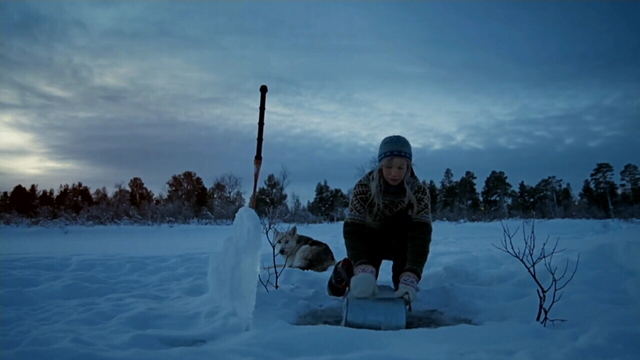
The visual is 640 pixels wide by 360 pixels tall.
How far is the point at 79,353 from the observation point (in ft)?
5.56

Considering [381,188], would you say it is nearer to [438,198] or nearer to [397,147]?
[397,147]

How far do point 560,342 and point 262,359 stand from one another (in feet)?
5.12

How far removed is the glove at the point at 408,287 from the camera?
2424 millimetres

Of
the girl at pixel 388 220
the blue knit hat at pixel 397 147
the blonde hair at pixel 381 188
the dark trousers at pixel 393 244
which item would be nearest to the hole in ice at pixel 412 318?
the girl at pixel 388 220

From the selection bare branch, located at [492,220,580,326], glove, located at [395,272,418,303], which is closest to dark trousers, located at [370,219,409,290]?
glove, located at [395,272,418,303]

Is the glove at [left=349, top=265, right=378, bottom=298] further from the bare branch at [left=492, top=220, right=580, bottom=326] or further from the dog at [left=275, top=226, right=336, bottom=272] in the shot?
the dog at [left=275, top=226, right=336, bottom=272]

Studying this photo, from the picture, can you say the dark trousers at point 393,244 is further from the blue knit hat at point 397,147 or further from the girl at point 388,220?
the blue knit hat at point 397,147

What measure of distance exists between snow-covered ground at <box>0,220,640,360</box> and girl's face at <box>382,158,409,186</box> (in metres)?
1.08

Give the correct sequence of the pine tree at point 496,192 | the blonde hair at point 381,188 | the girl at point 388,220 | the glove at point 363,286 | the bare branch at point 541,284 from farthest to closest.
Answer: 1. the pine tree at point 496,192
2. the blonde hair at point 381,188
3. the girl at point 388,220
4. the glove at point 363,286
5. the bare branch at point 541,284

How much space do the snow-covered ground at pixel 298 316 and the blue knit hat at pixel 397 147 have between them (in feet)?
4.16

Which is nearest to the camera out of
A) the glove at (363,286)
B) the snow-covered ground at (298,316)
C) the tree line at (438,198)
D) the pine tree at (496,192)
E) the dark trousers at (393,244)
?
the snow-covered ground at (298,316)

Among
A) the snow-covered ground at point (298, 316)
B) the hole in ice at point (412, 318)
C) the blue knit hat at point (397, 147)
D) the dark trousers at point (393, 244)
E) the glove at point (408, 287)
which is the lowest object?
the hole in ice at point (412, 318)

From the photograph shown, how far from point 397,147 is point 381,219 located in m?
0.65

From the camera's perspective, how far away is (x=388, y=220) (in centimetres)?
309
